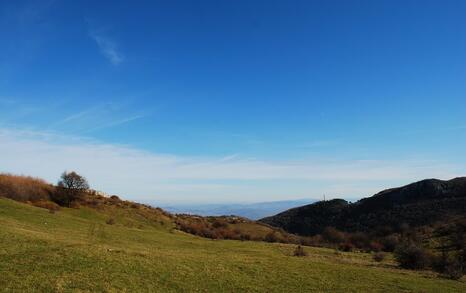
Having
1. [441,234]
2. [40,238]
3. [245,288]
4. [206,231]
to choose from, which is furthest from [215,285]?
[441,234]

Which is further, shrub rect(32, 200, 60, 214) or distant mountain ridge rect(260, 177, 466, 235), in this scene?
distant mountain ridge rect(260, 177, 466, 235)

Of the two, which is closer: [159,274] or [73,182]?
[159,274]

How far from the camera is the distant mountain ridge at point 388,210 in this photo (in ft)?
319

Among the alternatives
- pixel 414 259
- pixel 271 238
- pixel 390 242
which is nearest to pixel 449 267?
pixel 414 259

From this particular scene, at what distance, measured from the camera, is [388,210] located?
111000mm

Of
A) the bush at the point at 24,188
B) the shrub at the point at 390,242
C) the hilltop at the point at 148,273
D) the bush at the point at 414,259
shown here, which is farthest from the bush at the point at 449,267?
the bush at the point at 24,188

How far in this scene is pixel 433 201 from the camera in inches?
4186

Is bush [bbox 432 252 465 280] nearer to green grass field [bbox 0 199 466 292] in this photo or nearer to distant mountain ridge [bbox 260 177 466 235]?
green grass field [bbox 0 199 466 292]

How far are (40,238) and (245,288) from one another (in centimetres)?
1367

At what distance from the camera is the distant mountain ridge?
97.2 m

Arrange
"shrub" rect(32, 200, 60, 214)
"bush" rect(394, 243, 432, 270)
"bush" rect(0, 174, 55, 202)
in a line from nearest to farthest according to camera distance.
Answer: "bush" rect(394, 243, 432, 270), "shrub" rect(32, 200, 60, 214), "bush" rect(0, 174, 55, 202)

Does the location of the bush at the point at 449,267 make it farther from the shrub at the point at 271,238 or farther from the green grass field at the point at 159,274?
the shrub at the point at 271,238

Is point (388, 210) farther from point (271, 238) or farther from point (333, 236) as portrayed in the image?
point (271, 238)

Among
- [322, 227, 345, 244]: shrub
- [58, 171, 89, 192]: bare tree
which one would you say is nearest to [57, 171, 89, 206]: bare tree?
[58, 171, 89, 192]: bare tree
